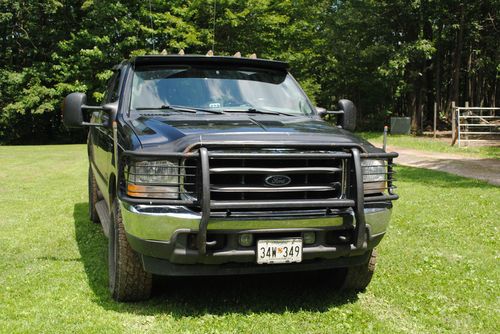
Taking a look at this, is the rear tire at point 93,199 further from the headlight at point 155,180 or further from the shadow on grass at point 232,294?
the headlight at point 155,180

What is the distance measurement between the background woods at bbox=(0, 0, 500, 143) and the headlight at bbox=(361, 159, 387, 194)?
23090 millimetres

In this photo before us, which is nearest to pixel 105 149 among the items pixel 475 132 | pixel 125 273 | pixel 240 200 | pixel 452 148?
pixel 125 273

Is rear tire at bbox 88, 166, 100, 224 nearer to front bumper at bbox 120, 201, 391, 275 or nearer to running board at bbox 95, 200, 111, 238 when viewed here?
running board at bbox 95, 200, 111, 238

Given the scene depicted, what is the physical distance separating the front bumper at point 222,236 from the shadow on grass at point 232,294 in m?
0.44

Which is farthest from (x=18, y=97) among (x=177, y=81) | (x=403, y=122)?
(x=177, y=81)

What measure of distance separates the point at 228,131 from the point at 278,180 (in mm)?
493

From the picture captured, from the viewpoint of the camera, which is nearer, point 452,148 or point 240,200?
point 240,200

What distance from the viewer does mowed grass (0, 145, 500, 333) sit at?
12.4 feet

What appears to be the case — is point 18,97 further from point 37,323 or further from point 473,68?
point 37,323

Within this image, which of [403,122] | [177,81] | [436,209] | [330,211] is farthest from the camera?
[403,122]

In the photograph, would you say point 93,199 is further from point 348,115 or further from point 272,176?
point 272,176

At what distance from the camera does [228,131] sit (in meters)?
3.76

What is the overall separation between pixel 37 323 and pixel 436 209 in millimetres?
6114

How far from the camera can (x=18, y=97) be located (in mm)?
28797
